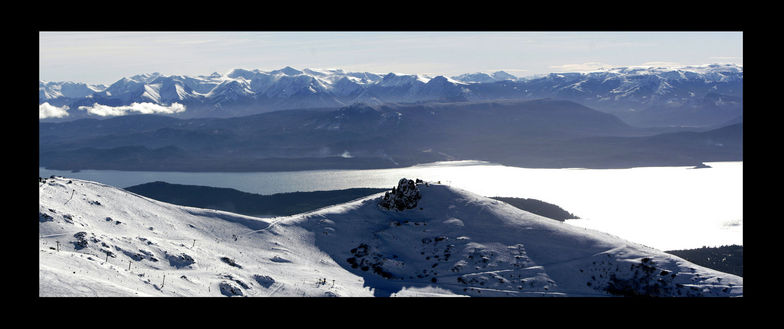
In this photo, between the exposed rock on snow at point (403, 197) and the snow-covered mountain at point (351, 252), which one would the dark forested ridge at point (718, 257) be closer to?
the snow-covered mountain at point (351, 252)

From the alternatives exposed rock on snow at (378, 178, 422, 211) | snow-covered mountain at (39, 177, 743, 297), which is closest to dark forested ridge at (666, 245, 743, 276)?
snow-covered mountain at (39, 177, 743, 297)

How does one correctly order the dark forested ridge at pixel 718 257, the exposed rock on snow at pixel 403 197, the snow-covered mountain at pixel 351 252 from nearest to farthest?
1. the snow-covered mountain at pixel 351 252
2. the exposed rock on snow at pixel 403 197
3. the dark forested ridge at pixel 718 257

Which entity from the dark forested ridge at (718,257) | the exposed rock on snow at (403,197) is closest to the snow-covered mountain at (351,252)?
the exposed rock on snow at (403,197)

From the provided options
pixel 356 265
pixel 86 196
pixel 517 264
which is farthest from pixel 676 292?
pixel 86 196

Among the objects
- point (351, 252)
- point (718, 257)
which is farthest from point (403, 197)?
point (718, 257)

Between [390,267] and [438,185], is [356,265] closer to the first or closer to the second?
[390,267]

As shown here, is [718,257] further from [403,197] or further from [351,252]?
[351,252]
